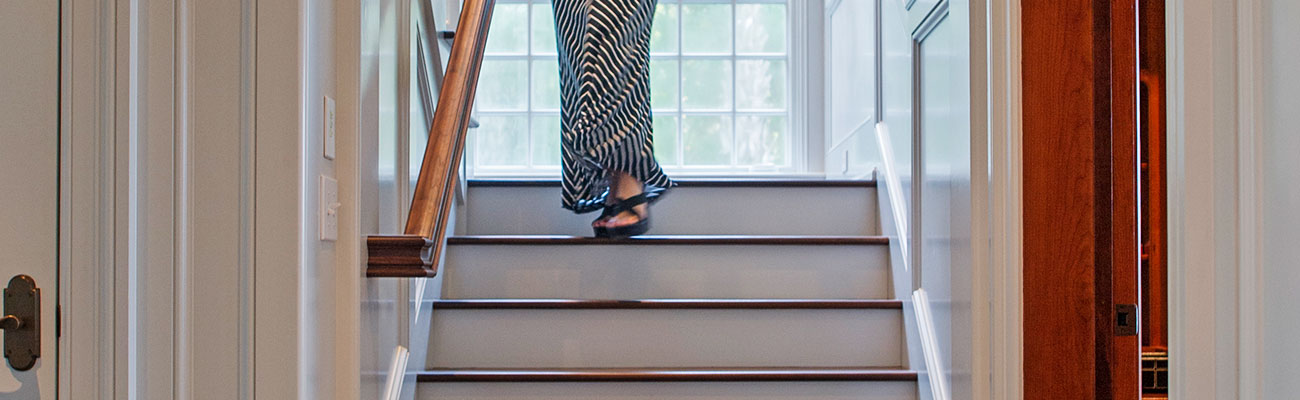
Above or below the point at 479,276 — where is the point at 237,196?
above

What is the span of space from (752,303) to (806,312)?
0.45 ft

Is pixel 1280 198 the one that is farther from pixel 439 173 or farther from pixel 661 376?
pixel 661 376

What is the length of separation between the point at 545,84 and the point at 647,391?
2130 millimetres

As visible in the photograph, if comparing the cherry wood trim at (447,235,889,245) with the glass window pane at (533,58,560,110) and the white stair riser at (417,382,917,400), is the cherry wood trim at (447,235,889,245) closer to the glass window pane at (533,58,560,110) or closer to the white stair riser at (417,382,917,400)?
the white stair riser at (417,382,917,400)

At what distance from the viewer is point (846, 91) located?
387 centimetres

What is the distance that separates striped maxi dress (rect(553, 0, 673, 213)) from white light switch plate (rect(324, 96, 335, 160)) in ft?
3.83

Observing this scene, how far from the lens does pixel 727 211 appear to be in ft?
10.6

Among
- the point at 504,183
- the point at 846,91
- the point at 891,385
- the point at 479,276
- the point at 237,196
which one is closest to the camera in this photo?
the point at 237,196

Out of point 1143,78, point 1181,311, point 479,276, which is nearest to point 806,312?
point 479,276

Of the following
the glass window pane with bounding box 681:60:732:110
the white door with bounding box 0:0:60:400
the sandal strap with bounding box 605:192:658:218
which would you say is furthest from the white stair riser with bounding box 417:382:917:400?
the glass window pane with bounding box 681:60:732:110

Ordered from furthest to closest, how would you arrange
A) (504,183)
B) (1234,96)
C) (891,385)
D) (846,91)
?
(846,91)
(504,183)
(891,385)
(1234,96)

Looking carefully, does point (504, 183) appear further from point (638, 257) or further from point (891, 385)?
point (891, 385)

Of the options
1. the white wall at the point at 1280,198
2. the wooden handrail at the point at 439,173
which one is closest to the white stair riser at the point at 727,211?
the wooden handrail at the point at 439,173

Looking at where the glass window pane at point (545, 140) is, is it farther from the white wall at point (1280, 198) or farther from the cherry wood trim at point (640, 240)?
the white wall at point (1280, 198)
